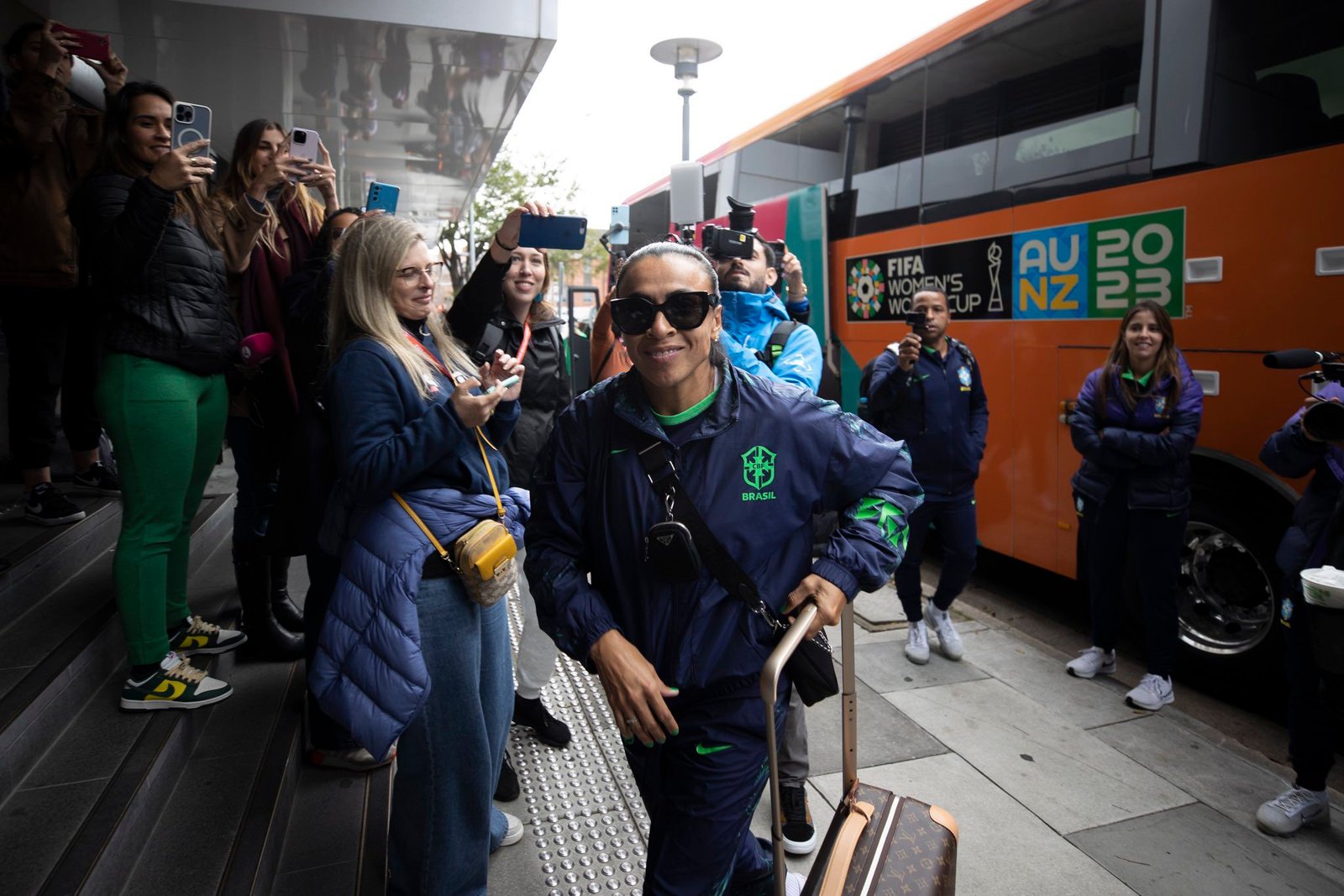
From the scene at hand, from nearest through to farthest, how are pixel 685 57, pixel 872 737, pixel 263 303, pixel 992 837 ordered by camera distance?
1. pixel 992 837
2. pixel 263 303
3. pixel 872 737
4. pixel 685 57

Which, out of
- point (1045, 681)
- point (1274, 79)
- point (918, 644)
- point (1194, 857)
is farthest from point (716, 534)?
point (1274, 79)

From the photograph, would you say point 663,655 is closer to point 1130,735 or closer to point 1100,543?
point 1130,735

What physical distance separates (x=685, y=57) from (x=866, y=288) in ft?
12.8

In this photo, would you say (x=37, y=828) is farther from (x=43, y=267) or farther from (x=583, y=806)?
(x=43, y=267)

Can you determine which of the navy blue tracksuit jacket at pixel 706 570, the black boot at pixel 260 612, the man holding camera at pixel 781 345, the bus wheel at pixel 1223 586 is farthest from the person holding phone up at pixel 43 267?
the bus wheel at pixel 1223 586

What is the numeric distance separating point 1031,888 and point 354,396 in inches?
106

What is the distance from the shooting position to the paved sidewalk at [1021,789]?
2.88 metres

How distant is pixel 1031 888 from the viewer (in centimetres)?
283

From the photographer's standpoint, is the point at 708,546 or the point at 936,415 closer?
the point at 708,546

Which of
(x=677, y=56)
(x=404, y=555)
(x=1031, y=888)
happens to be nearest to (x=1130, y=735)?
(x=1031, y=888)

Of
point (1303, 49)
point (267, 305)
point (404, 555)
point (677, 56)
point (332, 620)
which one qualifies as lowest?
point (332, 620)

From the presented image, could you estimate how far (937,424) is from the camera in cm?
464

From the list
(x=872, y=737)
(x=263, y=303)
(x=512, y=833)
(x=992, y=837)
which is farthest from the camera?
(x=872, y=737)

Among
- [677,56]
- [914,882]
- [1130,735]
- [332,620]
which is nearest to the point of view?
[914,882]
